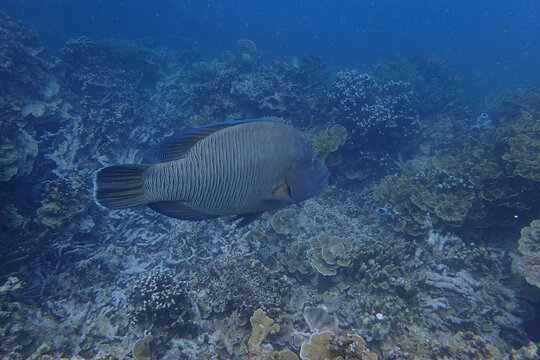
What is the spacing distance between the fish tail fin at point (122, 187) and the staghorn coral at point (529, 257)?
6.35 meters

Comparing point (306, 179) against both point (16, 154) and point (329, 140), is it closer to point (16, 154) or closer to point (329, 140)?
point (329, 140)

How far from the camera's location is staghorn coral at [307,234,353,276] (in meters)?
5.21

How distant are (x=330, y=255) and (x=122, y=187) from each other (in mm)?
4381

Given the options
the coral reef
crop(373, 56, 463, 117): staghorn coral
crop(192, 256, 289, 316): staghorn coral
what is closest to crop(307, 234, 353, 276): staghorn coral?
crop(192, 256, 289, 316): staghorn coral

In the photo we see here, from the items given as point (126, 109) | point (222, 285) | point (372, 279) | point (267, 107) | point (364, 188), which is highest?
point (267, 107)

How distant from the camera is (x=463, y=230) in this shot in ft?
21.4

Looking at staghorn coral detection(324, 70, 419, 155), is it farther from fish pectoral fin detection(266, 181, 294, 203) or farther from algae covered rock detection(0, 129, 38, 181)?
algae covered rock detection(0, 129, 38, 181)

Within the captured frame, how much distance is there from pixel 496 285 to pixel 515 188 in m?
2.56

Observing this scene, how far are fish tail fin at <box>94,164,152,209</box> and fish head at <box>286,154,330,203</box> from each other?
1127mm

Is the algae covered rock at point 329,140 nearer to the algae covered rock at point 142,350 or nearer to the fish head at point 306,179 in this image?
the fish head at point 306,179

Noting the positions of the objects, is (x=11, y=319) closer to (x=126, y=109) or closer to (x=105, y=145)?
(x=105, y=145)

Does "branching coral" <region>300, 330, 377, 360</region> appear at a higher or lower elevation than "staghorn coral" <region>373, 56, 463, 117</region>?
lower

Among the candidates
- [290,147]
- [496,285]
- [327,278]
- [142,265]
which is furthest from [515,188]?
[142,265]

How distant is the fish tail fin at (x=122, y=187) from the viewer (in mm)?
1895
